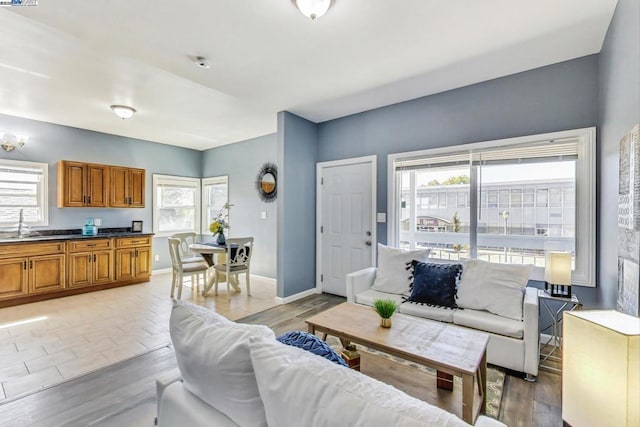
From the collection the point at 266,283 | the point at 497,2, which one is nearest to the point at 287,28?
the point at 497,2

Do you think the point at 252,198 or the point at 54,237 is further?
the point at 252,198

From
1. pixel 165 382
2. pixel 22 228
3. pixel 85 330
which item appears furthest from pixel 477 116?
pixel 22 228

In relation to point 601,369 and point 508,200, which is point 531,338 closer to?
point 508,200

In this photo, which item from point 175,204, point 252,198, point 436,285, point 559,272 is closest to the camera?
point 559,272

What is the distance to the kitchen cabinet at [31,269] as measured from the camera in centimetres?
386

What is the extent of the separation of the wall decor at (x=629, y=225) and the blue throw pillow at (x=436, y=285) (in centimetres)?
109

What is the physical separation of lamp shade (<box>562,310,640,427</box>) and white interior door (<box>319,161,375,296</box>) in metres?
3.12

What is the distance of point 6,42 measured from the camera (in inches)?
97.3

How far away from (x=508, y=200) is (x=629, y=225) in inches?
56.1

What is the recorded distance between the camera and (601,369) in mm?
831

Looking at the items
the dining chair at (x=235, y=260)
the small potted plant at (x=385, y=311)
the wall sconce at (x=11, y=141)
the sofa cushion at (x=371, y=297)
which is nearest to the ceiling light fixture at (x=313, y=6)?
the small potted plant at (x=385, y=311)

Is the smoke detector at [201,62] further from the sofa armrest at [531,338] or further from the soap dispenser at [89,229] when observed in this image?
the soap dispenser at [89,229]

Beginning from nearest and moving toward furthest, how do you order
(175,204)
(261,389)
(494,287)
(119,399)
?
(261,389), (119,399), (494,287), (175,204)

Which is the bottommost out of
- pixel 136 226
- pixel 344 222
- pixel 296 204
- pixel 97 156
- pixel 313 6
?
pixel 136 226
